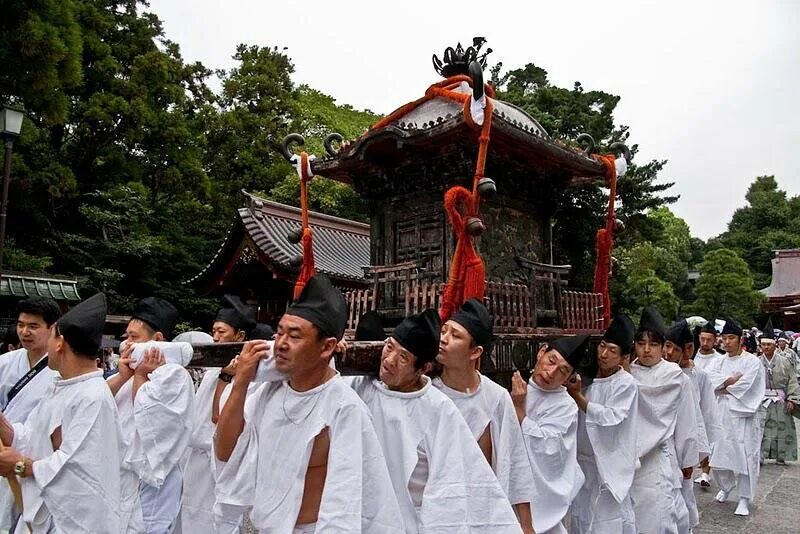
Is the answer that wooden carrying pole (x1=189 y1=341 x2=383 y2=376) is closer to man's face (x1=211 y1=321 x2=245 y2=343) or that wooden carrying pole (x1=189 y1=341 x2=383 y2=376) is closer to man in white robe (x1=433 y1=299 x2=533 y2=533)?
man in white robe (x1=433 y1=299 x2=533 y2=533)

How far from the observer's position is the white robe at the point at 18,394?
360 centimetres

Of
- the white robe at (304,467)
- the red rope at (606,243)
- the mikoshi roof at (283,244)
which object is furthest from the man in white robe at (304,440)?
the mikoshi roof at (283,244)

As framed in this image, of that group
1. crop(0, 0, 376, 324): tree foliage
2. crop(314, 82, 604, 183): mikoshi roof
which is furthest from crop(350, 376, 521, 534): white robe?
crop(0, 0, 376, 324): tree foliage

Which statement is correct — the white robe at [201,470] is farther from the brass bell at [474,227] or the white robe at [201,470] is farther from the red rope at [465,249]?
the brass bell at [474,227]

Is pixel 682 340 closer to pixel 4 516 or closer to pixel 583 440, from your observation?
pixel 583 440

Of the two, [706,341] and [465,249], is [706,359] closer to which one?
[706,341]

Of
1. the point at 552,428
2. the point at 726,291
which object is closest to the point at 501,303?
the point at 552,428

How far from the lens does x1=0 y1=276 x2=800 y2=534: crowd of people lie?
288 centimetres

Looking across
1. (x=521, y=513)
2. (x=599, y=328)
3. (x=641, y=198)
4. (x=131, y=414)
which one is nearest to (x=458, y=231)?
(x=521, y=513)

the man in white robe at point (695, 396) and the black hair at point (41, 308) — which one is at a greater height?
the black hair at point (41, 308)

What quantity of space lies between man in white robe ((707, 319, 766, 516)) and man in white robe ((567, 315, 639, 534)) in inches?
156

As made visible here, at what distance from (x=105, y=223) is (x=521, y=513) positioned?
18522 millimetres

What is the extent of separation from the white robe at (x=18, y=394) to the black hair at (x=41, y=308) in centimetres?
51

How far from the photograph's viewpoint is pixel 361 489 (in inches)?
108
